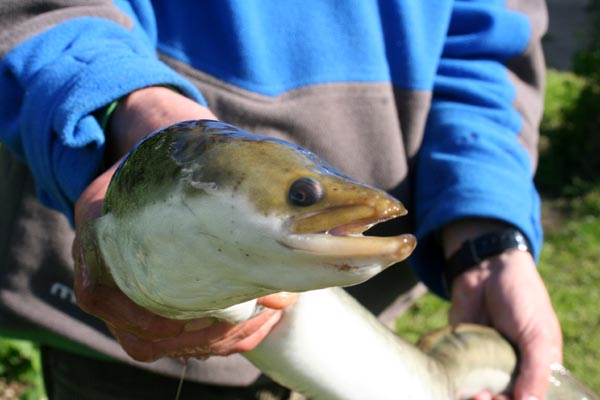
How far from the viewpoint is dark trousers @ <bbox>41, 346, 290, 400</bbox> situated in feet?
6.54

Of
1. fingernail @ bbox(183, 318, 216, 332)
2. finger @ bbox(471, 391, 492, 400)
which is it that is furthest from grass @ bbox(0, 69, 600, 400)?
fingernail @ bbox(183, 318, 216, 332)

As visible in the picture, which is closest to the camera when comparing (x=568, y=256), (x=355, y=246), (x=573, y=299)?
(x=355, y=246)

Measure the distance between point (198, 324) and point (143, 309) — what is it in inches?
3.9

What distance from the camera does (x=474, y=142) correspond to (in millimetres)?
2158

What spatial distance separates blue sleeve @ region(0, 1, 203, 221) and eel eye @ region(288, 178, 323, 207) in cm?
61

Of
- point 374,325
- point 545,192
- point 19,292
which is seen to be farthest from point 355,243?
point 545,192

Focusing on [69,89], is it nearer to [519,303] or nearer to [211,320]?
[211,320]

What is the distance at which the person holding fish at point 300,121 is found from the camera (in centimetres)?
155

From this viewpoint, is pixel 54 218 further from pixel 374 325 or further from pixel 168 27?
pixel 374 325

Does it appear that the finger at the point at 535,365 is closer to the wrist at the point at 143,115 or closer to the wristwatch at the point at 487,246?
the wristwatch at the point at 487,246

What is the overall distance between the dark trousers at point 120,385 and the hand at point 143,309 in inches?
23.7

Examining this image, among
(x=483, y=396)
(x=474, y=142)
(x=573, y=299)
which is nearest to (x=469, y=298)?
(x=483, y=396)

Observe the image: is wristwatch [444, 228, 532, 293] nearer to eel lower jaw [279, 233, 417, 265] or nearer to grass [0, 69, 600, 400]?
eel lower jaw [279, 233, 417, 265]

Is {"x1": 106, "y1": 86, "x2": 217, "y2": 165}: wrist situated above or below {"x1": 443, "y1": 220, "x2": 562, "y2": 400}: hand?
above
